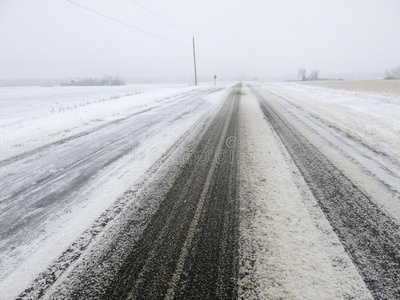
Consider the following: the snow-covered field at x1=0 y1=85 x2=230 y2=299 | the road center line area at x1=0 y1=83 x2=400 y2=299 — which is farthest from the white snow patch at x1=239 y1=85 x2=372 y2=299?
the snow-covered field at x1=0 y1=85 x2=230 y2=299

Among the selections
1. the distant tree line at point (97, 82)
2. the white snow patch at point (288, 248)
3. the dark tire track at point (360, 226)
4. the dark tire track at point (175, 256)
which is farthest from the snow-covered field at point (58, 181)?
the distant tree line at point (97, 82)

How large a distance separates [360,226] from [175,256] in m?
1.62

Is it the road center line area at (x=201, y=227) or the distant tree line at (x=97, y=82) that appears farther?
the distant tree line at (x=97, y=82)

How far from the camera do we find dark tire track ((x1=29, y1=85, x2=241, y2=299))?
1287 mm

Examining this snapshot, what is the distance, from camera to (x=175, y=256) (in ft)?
4.99

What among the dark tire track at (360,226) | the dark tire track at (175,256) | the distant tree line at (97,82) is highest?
the distant tree line at (97,82)

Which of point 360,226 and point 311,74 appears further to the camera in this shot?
point 311,74

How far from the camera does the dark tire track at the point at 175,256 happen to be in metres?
1.29

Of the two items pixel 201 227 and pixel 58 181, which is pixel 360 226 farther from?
pixel 58 181

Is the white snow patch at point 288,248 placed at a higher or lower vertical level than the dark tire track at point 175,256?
lower

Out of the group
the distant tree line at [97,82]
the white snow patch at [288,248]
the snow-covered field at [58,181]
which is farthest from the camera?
the distant tree line at [97,82]

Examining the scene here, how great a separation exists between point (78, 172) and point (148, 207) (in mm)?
1663

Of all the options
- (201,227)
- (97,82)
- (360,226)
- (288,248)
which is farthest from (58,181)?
(97,82)

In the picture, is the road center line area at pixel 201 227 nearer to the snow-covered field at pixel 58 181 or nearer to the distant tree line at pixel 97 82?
the snow-covered field at pixel 58 181
